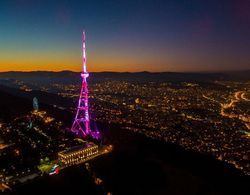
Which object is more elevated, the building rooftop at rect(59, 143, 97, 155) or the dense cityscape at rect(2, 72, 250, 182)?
the building rooftop at rect(59, 143, 97, 155)

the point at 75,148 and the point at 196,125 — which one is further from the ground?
the point at 75,148

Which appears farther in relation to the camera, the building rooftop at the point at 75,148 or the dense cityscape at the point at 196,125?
the dense cityscape at the point at 196,125

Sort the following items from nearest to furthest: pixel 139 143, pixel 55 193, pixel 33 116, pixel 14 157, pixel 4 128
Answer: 1. pixel 55 193
2. pixel 14 157
3. pixel 139 143
4. pixel 4 128
5. pixel 33 116

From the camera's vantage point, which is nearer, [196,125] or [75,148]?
[75,148]

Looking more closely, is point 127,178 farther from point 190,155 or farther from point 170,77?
point 170,77

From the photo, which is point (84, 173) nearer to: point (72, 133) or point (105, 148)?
point (105, 148)

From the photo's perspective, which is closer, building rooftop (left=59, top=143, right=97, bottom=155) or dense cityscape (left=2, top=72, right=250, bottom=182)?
building rooftop (left=59, top=143, right=97, bottom=155)

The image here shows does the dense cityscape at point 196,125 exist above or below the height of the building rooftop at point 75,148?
below

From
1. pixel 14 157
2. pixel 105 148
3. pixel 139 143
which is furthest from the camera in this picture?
pixel 139 143

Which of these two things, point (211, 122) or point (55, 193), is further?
point (211, 122)

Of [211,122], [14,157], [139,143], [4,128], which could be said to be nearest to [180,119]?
[211,122]
